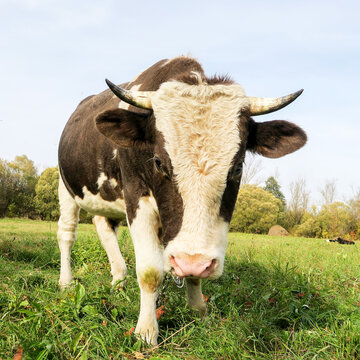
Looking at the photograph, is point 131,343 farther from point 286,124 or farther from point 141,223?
point 286,124

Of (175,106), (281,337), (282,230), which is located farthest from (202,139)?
(282,230)

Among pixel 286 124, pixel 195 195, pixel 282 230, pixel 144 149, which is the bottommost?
pixel 282 230

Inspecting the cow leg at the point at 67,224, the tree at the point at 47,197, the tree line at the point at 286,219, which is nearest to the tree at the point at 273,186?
the tree line at the point at 286,219

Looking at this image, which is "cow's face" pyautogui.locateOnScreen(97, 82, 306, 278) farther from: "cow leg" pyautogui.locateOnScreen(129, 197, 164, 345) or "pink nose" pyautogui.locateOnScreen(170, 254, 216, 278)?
"cow leg" pyautogui.locateOnScreen(129, 197, 164, 345)

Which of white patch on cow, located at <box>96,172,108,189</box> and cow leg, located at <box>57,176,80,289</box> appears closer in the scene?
white patch on cow, located at <box>96,172,108,189</box>

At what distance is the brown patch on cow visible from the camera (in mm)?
3568

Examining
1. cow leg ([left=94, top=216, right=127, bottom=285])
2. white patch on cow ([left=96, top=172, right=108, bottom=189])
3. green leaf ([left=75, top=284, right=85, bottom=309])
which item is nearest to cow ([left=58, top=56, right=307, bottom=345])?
white patch on cow ([left=96, top=172, right=108, bottom=189])

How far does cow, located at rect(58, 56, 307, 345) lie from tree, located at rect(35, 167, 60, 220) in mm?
31529

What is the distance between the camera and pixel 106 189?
4.75 meters

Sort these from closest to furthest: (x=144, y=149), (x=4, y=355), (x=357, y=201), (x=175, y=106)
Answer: (x=4, y=355) < (x=175, y=106) < (x=144, y=149) < (x=357, y=201)

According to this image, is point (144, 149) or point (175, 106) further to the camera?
point (144, 149)

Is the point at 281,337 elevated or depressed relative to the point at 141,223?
depressed

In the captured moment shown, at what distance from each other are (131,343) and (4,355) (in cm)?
95

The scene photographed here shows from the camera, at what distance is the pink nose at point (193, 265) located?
8.89 feet
